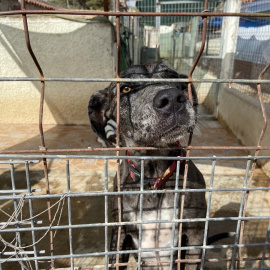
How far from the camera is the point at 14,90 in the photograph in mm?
7219

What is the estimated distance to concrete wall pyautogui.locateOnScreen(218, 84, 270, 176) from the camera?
5.11 metres

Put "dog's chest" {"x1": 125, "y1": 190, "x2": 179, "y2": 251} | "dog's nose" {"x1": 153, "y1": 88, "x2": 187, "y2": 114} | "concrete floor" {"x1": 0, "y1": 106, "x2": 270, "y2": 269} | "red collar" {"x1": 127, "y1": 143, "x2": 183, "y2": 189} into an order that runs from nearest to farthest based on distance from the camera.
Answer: "dog's nose" {"x1": 153, "y1": 88, "x2": 187, "y2": 114} < "red collar" {"x1": 127, "y1": 143, "x2": 183, "y2": 189} < "dog's chest" {"x1": 125, "y1": 190, "x2": 179, "y2": 251} < "concrete floor" {"x1": 0, "y1": 106, "x2": 270, "y2": 269}

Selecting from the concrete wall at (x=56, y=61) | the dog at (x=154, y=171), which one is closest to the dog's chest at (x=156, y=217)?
the dog at (x=154, y=171)

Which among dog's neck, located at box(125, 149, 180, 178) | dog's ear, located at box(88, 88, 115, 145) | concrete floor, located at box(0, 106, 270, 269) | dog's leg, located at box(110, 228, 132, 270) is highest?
dog's ear, located at box(88, 88, 115, 145)

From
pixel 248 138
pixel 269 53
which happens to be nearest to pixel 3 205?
pixel 248 138

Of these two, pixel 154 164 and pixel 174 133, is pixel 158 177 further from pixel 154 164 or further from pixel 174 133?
pixel 174 133

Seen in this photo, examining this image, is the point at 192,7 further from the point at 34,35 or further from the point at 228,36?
the point at 34,35

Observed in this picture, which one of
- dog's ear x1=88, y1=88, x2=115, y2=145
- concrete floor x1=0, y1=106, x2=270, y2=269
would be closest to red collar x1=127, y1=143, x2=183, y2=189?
concrete floor x1=0, y1=106, x2=270, y2=269

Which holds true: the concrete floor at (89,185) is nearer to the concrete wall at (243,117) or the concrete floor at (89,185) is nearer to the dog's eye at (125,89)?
the concrete wall at (243,117)

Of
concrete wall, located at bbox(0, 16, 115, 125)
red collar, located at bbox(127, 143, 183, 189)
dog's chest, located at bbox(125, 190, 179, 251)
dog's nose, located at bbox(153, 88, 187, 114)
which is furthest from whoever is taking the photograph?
concrete wall, located at bbox(0, 16, 115, 125)

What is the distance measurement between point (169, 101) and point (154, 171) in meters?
0.87

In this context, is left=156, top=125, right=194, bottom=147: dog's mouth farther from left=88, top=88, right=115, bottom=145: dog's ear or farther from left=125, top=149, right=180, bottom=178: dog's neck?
left=88, top=88, right=115, bottom=145: dog's ear

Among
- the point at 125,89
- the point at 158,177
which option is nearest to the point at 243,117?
the point at 125,89

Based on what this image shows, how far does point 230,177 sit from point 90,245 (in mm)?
2886
